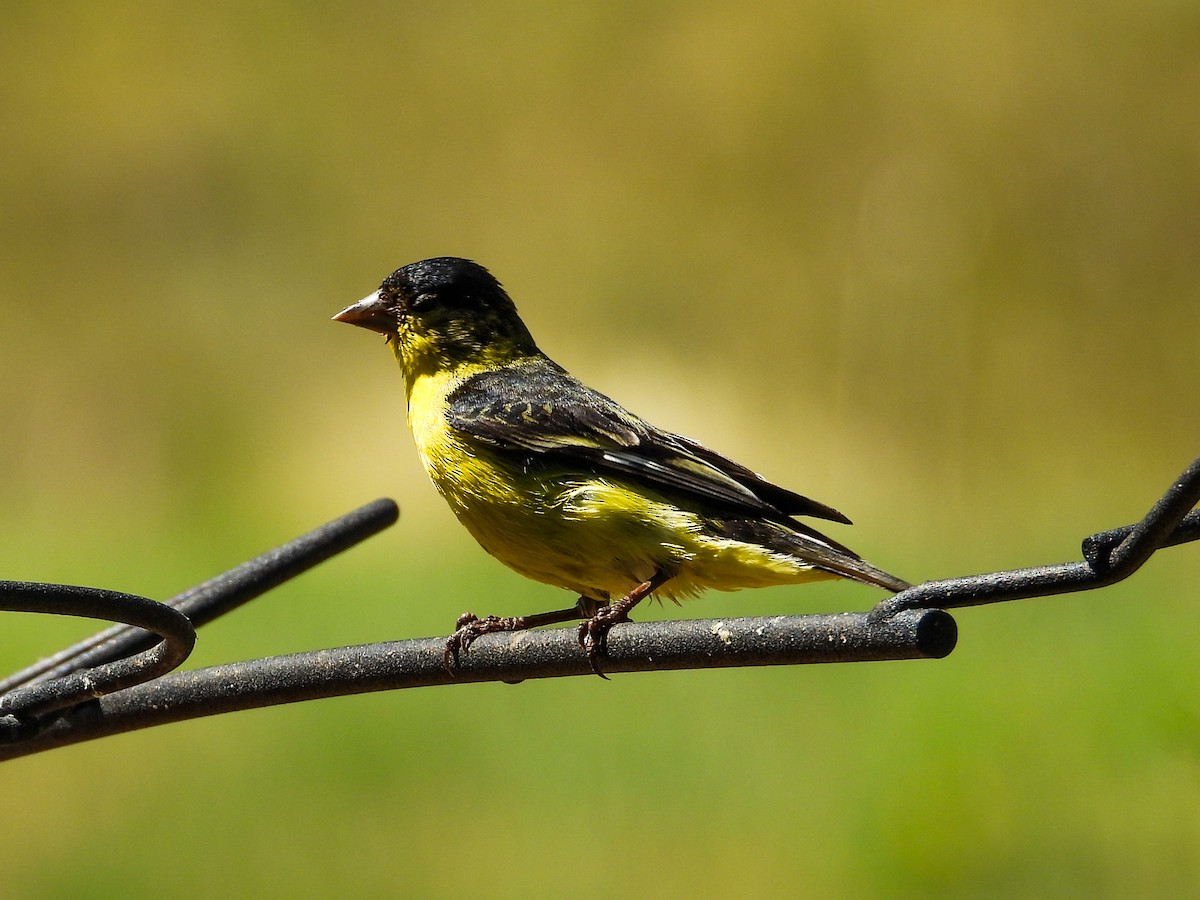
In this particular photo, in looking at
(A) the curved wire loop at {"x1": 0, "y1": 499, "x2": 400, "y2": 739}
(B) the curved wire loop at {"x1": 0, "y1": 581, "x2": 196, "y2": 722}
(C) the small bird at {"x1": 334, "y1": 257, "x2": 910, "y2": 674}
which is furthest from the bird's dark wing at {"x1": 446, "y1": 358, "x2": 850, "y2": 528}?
(B) the curved wire loop at {"x1": 0, "y1": 581, "x2": 196, "y2": 722}

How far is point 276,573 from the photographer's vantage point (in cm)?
182

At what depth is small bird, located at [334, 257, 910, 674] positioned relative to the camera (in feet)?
7.23

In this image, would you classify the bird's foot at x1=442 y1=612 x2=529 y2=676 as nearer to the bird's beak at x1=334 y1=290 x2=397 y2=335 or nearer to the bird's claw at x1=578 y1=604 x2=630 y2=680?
the bird's claw at x1=578 y1=604 x2=630 y2=680

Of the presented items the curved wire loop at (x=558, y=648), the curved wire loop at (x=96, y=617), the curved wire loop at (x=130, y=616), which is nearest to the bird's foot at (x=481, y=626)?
the curved wire loop at (x=558, y=648)

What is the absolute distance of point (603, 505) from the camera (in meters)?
2.28

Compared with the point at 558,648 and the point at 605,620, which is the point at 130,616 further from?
the point at 605,620

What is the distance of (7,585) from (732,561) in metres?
1.17

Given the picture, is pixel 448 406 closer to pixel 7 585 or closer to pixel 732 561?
pixel 732 561

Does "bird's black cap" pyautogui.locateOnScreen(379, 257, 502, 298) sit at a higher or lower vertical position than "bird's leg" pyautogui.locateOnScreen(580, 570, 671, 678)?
higher

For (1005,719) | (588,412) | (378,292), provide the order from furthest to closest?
1. (1005,719)
2. (378,292)
3. (588,412)

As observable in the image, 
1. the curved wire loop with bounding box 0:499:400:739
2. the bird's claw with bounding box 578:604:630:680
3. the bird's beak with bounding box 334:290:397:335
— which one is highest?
the bird's beak with bounding box 334:290:397:335

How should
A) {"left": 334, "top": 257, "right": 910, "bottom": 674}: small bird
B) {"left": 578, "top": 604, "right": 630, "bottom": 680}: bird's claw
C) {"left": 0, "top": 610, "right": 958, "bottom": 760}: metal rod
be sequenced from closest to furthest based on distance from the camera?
{"left": 0, "top": 610, "right": 958, "bottom": 760}: metal rod < {"left": 578, "top": 604, "right": 630, "bottom": 680}: bird's claw < {"left": 334, "top": 257, "right": 910, "bottom": 674}: small bird

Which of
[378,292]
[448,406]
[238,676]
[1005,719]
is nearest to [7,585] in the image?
[238,676]

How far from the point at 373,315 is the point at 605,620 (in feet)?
4.00
